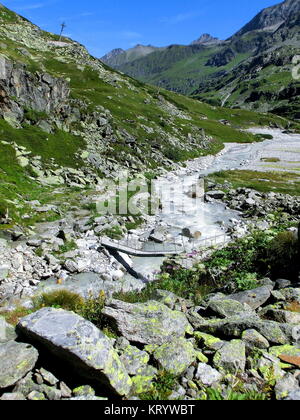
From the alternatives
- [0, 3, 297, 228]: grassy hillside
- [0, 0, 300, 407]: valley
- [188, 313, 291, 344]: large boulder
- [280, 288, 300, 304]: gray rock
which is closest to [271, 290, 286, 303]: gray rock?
[0, 0, 300, 407]: valley

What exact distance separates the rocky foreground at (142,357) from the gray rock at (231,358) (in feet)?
0.07

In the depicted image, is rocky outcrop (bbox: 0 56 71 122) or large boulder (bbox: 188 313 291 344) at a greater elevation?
rocky outcrop (bbox: 0 56 71 122)

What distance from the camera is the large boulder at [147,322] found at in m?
8.20

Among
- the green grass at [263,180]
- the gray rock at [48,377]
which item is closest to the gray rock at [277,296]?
the gray rock at [48,377]

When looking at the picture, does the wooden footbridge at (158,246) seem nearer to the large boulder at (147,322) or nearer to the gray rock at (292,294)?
the gray rock at (292,294)

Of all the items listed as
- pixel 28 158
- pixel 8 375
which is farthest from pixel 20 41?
pixel 8 375

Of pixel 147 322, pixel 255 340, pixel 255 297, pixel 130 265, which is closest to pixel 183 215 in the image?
pixel 130 265

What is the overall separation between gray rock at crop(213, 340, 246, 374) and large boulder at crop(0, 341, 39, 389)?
4231mm

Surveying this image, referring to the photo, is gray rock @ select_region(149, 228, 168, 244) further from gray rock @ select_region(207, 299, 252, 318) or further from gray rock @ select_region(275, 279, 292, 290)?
gray rock @ select_region(207, 299, 252, 318)

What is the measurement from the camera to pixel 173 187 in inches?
1839

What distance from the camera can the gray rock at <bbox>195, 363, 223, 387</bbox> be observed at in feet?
22.3
